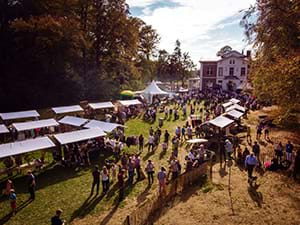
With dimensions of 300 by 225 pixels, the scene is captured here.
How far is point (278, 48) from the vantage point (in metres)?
17.0

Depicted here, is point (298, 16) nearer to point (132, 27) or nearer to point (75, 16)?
point (132, 27)

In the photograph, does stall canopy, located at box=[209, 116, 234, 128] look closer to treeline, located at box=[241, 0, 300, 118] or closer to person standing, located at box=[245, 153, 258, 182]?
treeline, located at box=[241, 0, 300, 118]

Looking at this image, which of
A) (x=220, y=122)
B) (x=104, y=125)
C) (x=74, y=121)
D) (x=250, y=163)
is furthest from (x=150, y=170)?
(x=74, y=121)

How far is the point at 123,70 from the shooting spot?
4106cm

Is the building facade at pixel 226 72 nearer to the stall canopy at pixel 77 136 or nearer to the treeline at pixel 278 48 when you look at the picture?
the treeline at pixel 278 48

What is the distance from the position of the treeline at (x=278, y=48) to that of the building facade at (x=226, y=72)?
115 feet

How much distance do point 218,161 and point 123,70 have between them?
27.5 metres

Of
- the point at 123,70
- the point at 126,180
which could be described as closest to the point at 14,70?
the point at 123,70

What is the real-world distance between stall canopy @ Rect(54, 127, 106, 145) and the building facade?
40.6 meters

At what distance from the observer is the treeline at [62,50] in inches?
1168

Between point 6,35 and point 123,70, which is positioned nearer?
point 6,35

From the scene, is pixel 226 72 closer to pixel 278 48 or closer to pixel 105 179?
pixel 278 48

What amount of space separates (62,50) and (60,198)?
22.5m

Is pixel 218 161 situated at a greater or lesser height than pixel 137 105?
lesser
